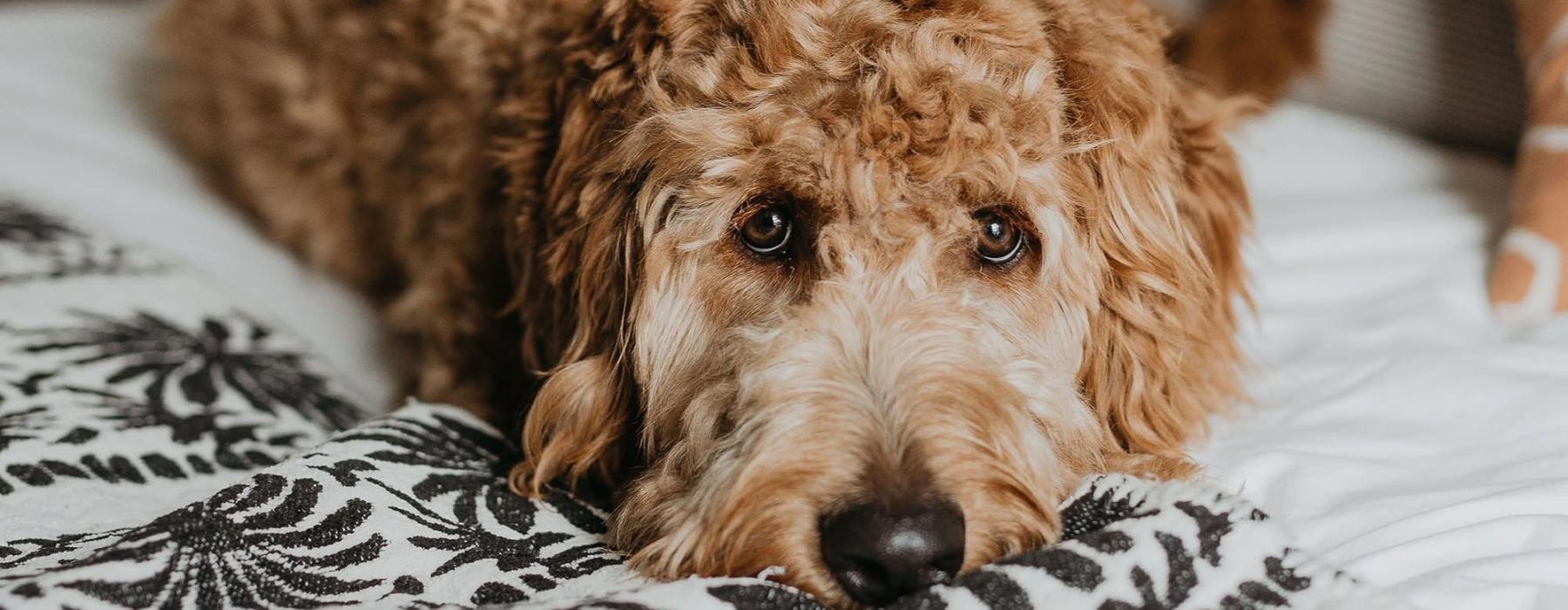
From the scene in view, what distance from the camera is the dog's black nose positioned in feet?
4.04

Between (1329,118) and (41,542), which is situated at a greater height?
(1329,118)

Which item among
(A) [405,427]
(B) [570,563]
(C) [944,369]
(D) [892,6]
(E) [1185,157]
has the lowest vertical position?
(B) [570,563]

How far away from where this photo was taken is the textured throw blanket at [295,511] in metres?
1.19

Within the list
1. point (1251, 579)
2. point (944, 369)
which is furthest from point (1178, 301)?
point (1251, 579)

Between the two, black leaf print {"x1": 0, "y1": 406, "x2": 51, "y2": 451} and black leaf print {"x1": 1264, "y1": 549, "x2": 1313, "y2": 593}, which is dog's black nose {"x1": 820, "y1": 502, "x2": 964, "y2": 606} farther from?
black leaf print {"x1": 0, "y1": 406, "x2": 51, "y2": 451}

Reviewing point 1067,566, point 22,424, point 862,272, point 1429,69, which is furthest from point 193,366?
point 1429,69

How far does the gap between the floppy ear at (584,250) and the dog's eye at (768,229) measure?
0.54 ft

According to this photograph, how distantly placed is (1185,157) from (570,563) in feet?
3.40

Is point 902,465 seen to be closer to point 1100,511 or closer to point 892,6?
point 1100,511

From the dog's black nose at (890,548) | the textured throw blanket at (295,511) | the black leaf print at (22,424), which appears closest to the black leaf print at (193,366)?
the textured throw blanket at (295,511)

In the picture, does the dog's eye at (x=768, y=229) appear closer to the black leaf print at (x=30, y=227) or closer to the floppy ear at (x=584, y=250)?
the floppy ear at (x=584, y=250)

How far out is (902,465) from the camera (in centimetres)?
132

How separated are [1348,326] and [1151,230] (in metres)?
0.65

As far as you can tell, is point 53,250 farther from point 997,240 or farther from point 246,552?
point 997,240
